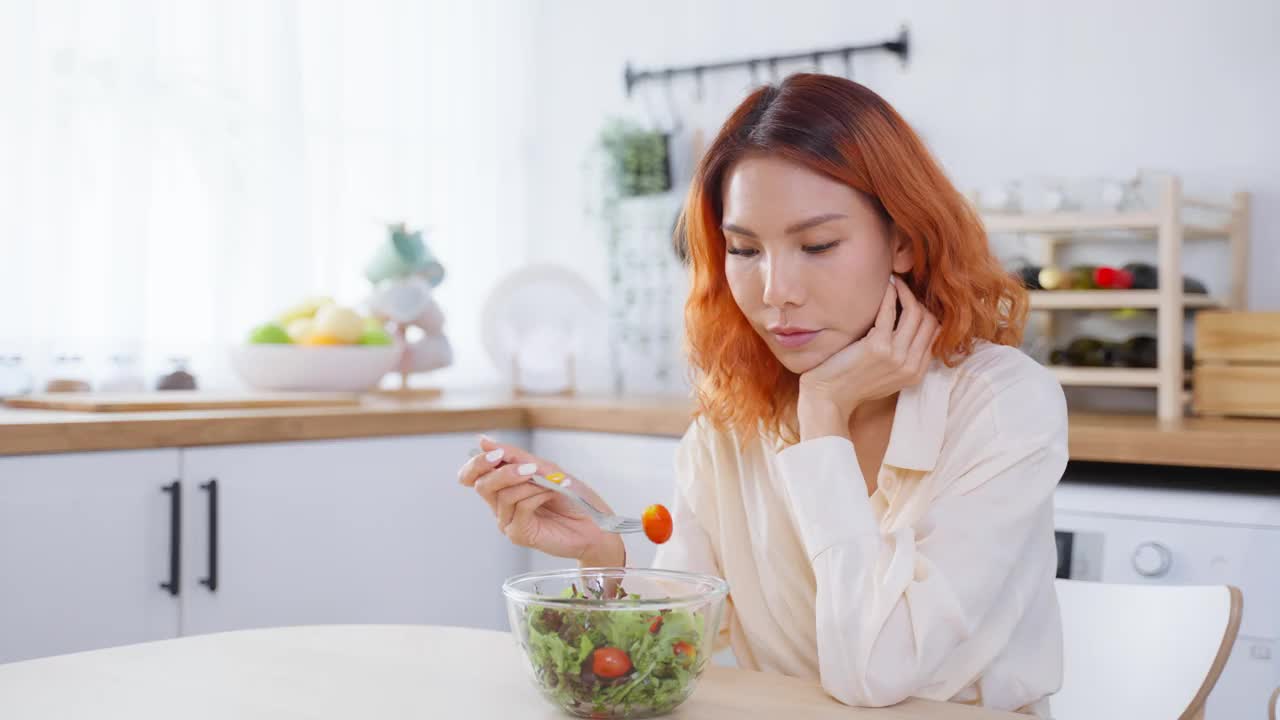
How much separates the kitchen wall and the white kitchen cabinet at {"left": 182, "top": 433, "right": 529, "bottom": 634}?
3.38 feet

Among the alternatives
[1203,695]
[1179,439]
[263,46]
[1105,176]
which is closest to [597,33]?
[263,46]

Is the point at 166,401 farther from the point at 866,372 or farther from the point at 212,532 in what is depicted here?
the point at 866,372

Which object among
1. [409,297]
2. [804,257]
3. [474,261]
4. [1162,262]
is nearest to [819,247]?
[804,257]

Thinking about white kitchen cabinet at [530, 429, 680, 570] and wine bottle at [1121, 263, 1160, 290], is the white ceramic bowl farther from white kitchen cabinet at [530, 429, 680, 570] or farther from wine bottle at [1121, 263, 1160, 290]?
wine bottle at [1121, 263, 1160, 290]

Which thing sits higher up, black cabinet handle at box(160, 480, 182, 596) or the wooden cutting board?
the wooden cutting board

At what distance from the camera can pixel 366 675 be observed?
0.97 meters

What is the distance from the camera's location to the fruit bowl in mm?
825

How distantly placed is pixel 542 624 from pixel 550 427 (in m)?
1.70

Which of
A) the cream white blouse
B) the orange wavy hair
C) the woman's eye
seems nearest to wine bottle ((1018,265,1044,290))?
the orange wavy hair

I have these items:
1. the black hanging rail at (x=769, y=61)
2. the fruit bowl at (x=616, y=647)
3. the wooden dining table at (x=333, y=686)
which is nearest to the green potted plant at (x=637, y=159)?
the black hanging rail at (x=769, y=61)

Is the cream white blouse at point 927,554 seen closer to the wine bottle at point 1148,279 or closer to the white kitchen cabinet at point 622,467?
the white kitchen cabinet at point 622,467

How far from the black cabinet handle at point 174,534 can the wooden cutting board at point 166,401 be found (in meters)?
0.24

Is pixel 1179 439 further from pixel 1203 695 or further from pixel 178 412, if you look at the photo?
pixel 178 412

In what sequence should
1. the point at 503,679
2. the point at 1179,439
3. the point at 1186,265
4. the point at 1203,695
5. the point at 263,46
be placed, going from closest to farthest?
1. the point at 503,679
2. the point at 1203,695
3. the point at 1179,439
4. the point at 1186,265
5. the point at 263,46
